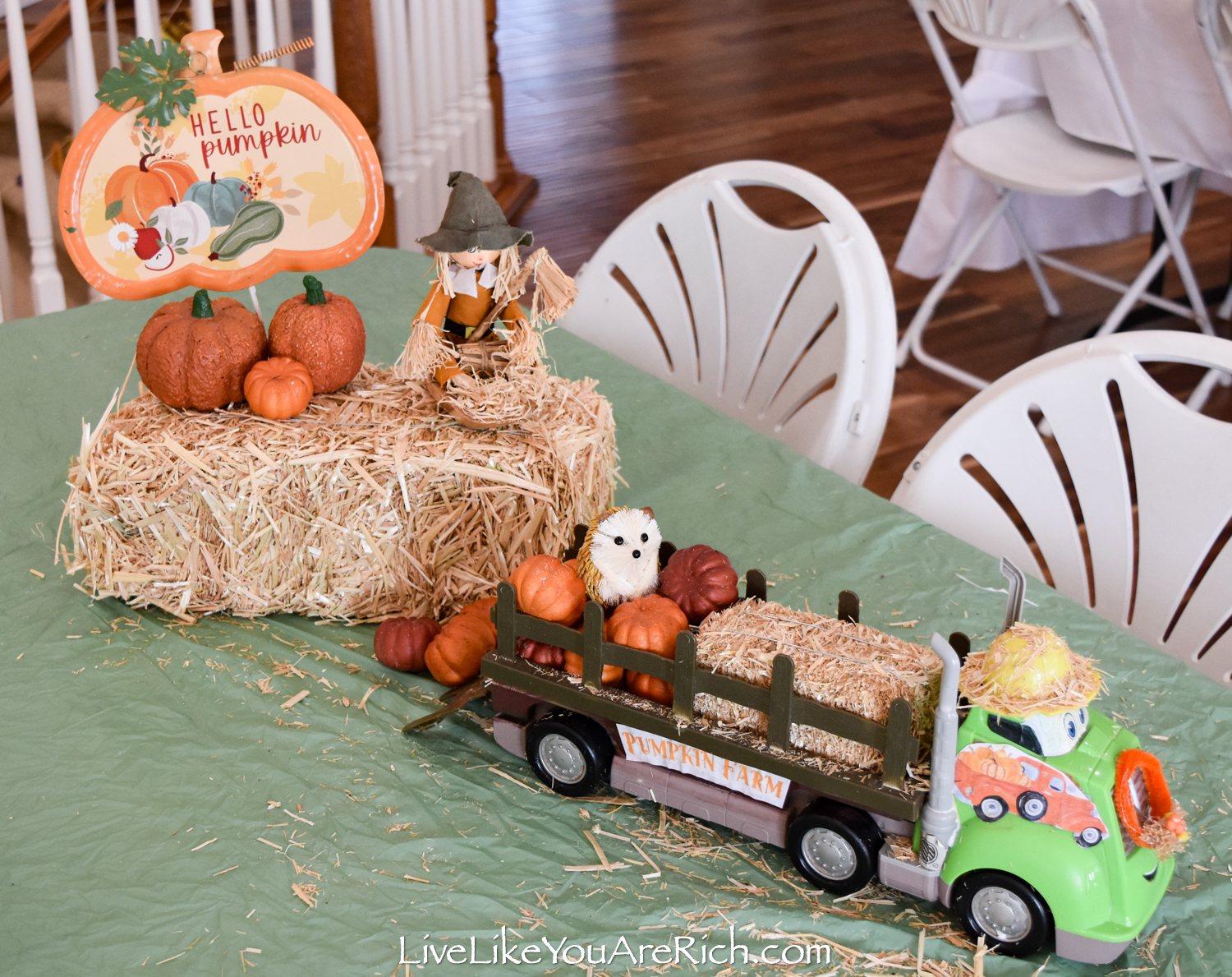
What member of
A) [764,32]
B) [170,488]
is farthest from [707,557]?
[764,32]

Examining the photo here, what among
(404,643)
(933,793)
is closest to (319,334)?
(404,643)

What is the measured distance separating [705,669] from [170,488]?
62 centimetres

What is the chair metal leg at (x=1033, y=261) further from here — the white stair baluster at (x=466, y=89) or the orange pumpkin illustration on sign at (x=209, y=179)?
the orange pumpkin illustration on sign at (x=209, y=179)

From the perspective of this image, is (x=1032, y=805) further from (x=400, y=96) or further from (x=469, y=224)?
(x=400, y=96)

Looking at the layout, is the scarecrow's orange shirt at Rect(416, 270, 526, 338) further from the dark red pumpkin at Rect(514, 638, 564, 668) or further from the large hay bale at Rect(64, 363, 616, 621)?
the dark red pumpkin at Rect(514, 638, 564, 668)

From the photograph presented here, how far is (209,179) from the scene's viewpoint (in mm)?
1391

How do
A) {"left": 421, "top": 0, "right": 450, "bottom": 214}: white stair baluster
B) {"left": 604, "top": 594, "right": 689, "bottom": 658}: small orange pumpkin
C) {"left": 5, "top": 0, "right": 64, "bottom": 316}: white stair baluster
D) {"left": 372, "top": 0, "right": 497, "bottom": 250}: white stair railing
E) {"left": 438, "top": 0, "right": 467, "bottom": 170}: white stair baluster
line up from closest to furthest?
{"left": 604, "top": 594, "right": 689, "bottom": 658}: small orange pumpkin → {"left": 5, "top": 0, "right": 64, "bottom": 316}: white stair baluster → {"left": 372, "top": 0, "right": 497, "bottom": 250}: white stair railing → {"left": 421, "top": 0, "right": 450, "bottom": 214}: white stair baluster → {"left": 438, "top": 0, "right": 467, "bottom": 170}: white stair baluster

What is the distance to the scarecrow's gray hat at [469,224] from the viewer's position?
126 cm

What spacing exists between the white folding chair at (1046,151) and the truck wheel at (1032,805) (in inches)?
78.8

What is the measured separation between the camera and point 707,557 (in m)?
1.11

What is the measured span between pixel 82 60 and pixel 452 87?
144 cm

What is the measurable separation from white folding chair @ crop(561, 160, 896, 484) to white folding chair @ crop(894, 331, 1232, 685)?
152mm

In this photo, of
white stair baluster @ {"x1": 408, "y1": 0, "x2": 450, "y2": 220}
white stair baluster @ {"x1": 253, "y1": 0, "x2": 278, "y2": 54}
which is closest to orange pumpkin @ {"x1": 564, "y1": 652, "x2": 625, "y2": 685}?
white stair baluster @ {"x1": 253, "y1": 0, "x2": 278, "y2": 54}

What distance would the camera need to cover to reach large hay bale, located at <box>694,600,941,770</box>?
37.6 inches
